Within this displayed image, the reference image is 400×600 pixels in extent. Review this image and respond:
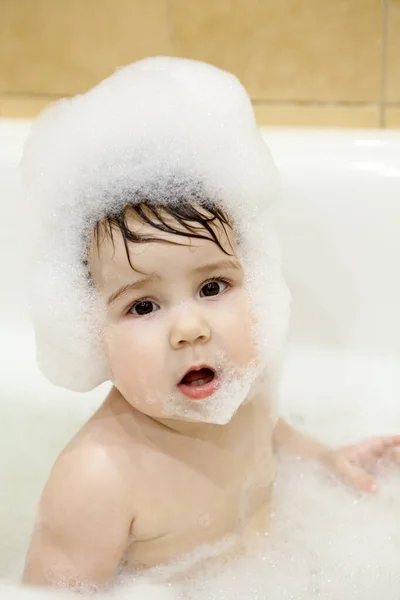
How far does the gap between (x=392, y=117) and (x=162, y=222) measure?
76cm

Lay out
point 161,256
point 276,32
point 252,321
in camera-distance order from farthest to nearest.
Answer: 1. point 276,32
2. point 252,321
3. point 161,256

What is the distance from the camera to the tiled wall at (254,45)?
4.08 ft

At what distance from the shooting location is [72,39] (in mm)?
1322

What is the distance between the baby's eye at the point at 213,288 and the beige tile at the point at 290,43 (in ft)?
2.17

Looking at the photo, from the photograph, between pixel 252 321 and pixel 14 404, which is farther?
pixel 14 404

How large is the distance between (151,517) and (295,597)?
21 cm

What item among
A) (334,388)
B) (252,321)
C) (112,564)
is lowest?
(334,388)

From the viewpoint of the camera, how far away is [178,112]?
780 millimetres

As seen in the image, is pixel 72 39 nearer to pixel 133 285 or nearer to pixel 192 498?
pixel 133 285

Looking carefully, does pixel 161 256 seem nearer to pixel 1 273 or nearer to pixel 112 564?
pixel 112 564

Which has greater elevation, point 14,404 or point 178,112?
point 178,112

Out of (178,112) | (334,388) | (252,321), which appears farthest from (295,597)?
(178,112)

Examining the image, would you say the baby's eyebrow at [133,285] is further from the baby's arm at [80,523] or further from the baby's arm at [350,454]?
the baby's arm at [350,454]

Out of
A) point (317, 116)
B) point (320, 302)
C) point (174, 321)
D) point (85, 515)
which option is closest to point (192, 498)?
point (85, 515)
